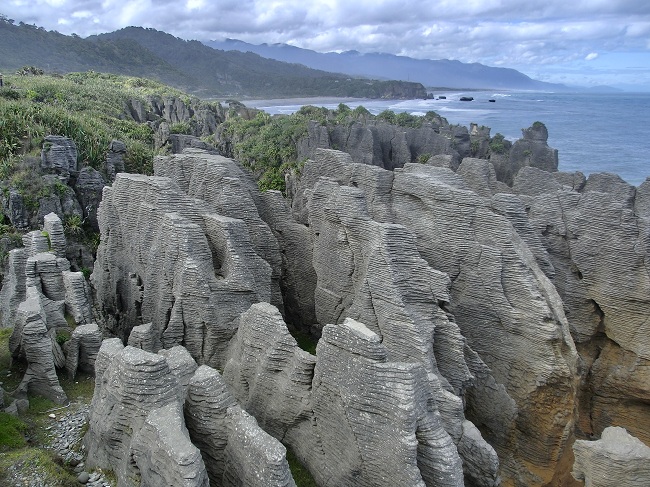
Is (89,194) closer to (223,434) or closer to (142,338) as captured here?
(142,338)

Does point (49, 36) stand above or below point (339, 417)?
above

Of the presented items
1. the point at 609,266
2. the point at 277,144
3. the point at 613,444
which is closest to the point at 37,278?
the point at 613,444

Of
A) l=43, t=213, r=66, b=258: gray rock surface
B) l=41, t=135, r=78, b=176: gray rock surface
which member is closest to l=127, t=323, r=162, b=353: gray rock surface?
l=43, t=213, r=66, b=258: gray rock surface

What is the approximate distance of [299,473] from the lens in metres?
11.5

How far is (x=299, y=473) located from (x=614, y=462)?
6842 millimetres

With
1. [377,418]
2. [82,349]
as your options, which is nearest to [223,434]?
[377,418]

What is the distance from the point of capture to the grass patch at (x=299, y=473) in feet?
36.8

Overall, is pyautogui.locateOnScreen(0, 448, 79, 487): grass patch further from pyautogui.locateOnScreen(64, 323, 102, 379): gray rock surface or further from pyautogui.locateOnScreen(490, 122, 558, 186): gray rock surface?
pyautogui.locateOnScreen(490, 122, 558, 186): gray rock surface

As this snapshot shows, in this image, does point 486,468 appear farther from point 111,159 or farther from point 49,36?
point 49,36

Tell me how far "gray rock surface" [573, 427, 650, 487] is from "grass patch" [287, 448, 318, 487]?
6145 millimetres

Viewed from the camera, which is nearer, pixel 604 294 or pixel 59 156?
pixel 604 294

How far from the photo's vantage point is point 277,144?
173 feet

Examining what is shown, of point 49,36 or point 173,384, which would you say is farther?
point 49,36

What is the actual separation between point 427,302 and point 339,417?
430 cm
